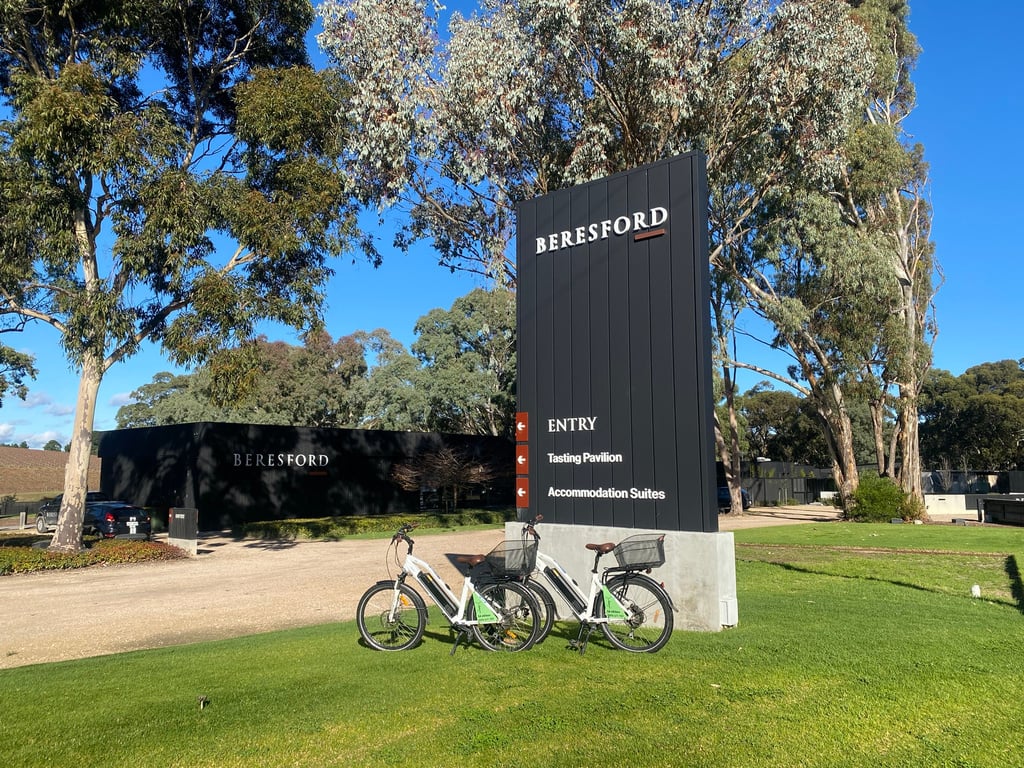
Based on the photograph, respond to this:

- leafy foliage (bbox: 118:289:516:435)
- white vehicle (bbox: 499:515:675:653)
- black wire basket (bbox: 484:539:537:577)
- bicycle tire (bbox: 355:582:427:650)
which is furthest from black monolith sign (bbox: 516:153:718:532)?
leafy foliage (bbox: 118:289:516:435)

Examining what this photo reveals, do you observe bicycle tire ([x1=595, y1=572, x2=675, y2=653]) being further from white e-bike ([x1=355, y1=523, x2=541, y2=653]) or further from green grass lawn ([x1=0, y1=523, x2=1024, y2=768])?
white e-bike ([x1=355, y1=523, x2=541, y2=653])

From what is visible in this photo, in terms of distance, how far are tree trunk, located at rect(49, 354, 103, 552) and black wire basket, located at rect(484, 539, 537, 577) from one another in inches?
568

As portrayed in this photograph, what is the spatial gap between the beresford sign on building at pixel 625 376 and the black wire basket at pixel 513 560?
1635 millimetres

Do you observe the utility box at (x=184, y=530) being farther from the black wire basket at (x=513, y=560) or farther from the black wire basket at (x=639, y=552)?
the black wire basket at (x=639, y=552)

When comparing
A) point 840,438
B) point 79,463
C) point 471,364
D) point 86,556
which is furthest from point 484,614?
point 471,364

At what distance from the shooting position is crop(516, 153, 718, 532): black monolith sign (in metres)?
7.40

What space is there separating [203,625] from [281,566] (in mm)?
7156

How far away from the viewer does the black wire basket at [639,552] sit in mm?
6344

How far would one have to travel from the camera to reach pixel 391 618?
643 cm

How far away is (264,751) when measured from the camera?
395 centimetres

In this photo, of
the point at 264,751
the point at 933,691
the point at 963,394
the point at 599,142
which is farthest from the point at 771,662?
the point at 963,394

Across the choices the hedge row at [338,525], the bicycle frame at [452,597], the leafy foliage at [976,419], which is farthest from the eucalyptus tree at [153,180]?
the leafy foliage at [976,419]

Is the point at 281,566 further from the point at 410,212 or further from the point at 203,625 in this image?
the point at 410,212

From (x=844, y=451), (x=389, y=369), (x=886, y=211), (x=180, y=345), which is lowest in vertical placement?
(x=844, y=451)
